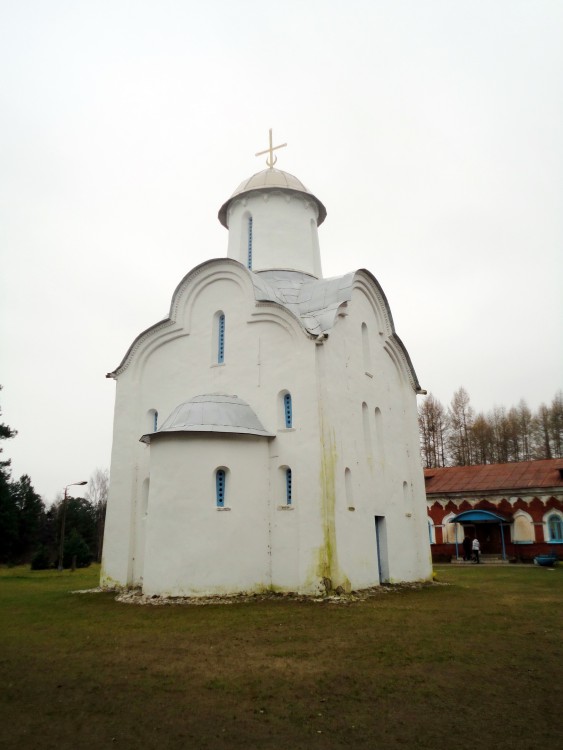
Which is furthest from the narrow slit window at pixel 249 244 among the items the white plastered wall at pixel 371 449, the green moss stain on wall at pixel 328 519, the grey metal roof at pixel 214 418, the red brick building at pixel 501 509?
the red brick building at pixel 501 509

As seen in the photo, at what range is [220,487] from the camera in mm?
12781

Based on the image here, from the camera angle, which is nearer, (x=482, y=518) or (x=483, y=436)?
(x=482, y=518)

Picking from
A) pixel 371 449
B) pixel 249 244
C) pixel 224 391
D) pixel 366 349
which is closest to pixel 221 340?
pixel 224 391

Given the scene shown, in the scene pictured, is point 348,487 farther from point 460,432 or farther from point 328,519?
point 460,432

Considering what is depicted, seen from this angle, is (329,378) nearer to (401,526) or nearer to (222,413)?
(222,413)

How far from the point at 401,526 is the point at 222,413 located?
6.64 meters

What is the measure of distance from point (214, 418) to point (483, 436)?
32381 millimetres

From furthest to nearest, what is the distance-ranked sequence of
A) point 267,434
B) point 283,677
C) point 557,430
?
point 557,430, point 267,434, point 283,677

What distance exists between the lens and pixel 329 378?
1325 centimetres

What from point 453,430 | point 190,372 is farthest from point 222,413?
point 453,430

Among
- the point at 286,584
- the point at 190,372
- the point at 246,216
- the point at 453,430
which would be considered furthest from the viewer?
the point at 453,430

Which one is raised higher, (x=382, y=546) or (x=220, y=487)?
(x=220, y=487)

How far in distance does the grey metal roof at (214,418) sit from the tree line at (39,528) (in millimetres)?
18839

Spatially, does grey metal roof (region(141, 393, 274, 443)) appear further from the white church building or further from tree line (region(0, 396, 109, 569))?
tree line (region(0, 396, 109, 569))
